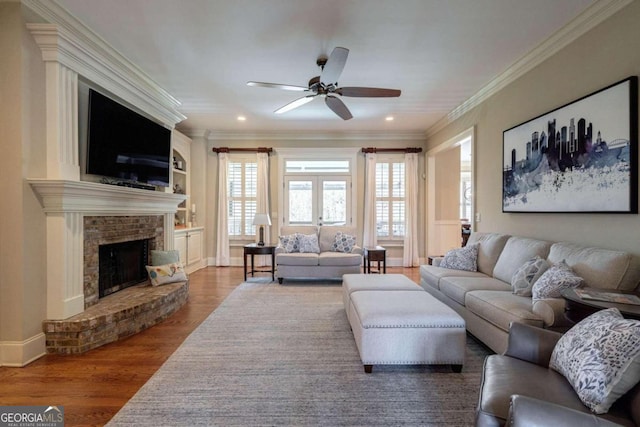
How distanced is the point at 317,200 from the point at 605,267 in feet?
16.2

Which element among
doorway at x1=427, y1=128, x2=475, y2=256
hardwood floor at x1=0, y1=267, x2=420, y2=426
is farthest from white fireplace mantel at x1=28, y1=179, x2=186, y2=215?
doorway at x1=427, y1=128, x2=475, y2=256

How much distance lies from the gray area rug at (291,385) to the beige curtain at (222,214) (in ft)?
11.3

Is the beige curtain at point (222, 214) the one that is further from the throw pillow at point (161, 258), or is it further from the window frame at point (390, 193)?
the window frame at point (390, 193)

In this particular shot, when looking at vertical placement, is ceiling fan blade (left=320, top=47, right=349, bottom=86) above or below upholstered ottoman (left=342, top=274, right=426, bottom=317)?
above

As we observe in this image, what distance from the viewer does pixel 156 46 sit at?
10.4 ft

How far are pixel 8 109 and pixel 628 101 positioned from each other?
485 centimetres

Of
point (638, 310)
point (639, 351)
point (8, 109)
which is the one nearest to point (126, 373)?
point (8, 109)

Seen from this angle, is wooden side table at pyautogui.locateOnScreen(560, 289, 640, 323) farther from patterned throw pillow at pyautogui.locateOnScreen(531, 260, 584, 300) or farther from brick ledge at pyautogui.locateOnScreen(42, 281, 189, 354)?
brick ledge at pyautogui.locateOnScreen(42, 281, 189, 354)

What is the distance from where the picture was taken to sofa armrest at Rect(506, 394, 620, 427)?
104 cm

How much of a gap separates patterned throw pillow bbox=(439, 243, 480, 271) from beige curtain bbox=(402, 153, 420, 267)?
2.60m

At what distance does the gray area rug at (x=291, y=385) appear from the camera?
1.81 m

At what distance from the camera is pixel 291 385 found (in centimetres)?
212

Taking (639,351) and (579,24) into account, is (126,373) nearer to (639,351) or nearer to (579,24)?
(639,351)

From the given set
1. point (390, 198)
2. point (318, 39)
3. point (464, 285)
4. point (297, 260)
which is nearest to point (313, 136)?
point (390, 198)
